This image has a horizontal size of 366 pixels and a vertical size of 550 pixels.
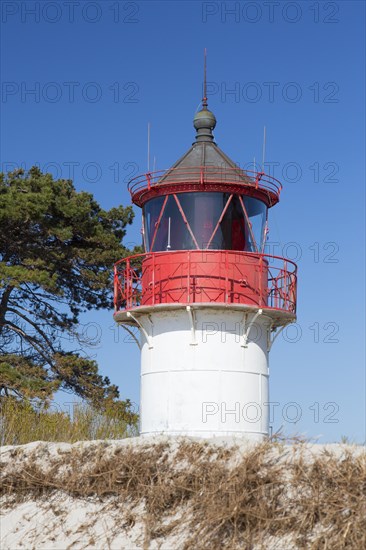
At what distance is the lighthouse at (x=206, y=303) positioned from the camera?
18.1 meters

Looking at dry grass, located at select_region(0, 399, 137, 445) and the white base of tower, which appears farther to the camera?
dry grass, located at select_region(0, 399, 137, 445)

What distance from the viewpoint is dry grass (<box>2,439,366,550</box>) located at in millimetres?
11391

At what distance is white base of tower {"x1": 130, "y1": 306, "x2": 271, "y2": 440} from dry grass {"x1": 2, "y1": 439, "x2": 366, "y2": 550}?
189 inches

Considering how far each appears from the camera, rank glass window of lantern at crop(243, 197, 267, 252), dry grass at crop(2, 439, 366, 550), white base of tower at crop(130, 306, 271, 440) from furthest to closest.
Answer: glass window of lantern at crop(243, 197, 267, 252), white base of tower at crop(130, 306, 271, 440), dry grass at crop(2, 439, 366, 550)

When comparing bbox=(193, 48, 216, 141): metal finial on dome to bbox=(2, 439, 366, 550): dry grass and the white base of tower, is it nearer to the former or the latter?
the white base of tower

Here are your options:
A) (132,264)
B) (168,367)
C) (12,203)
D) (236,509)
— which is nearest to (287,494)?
(236,509)

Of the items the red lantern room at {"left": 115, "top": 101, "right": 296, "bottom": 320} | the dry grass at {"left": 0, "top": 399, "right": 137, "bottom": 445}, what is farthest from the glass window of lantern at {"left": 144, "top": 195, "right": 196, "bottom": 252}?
the dry grass at {"left": 0, "top": 399, "right": 137, "bottom": 445}

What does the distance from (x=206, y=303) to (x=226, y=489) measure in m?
6.35

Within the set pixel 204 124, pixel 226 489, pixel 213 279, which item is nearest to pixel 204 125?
pixel 204 124

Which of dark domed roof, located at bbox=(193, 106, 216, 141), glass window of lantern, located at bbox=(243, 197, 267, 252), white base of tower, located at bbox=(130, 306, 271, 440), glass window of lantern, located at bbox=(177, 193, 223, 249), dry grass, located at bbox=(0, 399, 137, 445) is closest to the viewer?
white base of tower, located at bbox=(130, 306, 271, 440)

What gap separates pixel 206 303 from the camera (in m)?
17.9

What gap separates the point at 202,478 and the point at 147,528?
39.8 inches

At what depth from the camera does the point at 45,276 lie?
25.6m

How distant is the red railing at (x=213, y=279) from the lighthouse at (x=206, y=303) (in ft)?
0.07
